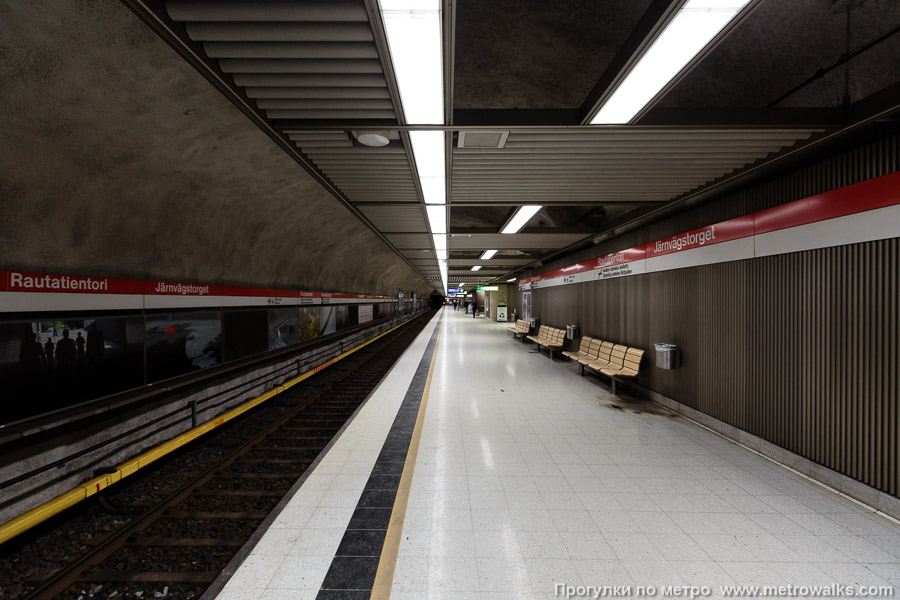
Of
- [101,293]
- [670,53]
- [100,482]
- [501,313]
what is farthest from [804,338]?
[501,313]

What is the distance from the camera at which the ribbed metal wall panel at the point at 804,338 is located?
2.95 metres

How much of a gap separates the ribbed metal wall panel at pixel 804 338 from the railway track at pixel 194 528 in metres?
5.40

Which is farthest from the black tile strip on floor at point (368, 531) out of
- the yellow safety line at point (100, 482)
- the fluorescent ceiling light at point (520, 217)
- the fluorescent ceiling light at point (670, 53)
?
the fluorescent ceiling light at point (520, 217)

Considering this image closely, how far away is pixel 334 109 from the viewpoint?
3111 mm

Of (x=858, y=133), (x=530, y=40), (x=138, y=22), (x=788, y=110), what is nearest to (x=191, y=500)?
(x=138, y=22)

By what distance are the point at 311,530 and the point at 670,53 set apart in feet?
14.1

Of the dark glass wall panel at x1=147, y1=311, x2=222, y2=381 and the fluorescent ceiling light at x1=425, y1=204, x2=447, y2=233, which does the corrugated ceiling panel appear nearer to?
the fluorescent ceiling light at x1=425, y1=204, x2=447, y2=233

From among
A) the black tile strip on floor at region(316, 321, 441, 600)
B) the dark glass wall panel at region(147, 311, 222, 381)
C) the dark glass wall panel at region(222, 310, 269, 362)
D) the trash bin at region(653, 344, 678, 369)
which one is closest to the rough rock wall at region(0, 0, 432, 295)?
the dark glass wall panel at region(147, 311, 222, 381)

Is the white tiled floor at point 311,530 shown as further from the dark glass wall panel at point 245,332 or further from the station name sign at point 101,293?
the dark glass wall panel at point 245,332

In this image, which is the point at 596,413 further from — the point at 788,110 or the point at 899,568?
the point at 788,110

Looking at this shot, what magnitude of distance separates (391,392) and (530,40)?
19.0 ft

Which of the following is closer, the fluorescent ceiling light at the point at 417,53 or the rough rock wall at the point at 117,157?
the fluorescent ceiling light at the point at 417,53

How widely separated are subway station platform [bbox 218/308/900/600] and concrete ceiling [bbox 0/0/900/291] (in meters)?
3.27

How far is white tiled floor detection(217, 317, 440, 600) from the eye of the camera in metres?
2.07
